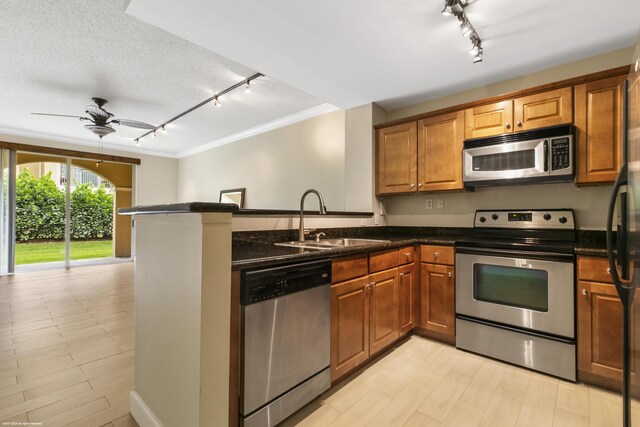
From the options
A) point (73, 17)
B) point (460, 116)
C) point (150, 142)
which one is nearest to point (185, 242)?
point (73, 17)

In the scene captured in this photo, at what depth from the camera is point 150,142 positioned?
630 centimetres

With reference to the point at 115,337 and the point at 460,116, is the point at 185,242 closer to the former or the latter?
the point at 115,337

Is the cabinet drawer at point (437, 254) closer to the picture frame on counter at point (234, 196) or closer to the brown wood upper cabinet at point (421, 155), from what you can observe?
the brown wood upper cabinet at point (421, 155)

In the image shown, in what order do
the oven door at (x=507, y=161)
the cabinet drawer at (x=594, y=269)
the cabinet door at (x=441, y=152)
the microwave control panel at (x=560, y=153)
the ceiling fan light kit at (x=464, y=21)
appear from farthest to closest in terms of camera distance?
the cabinet door at (x=441, y=152) < the oven door at (x=507, y=161) < the microwave control panel at (x=560, y=153) < the cabinet drawer at (x=594, y=269) < the ceiling fan light kit at (x=464, y=21)


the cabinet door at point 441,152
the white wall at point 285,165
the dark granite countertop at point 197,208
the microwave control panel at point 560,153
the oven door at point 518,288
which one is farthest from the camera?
the white wall at point 285,165

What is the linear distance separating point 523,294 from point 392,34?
2.17 metres

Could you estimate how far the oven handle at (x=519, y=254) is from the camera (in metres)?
1.99

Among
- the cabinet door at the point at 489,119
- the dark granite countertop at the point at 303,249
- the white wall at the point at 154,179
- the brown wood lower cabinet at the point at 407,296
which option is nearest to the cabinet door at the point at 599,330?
the dark granite countertop at the point at 303,249

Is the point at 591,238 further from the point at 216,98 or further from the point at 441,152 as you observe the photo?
the point at 216,98

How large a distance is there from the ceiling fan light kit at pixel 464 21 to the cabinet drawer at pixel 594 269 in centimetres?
162

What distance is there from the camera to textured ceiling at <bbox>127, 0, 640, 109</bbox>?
1864 millimetres

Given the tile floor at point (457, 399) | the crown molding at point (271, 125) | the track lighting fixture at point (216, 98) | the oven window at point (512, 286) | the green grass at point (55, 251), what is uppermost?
the track lighting fixture at point (216, 98)

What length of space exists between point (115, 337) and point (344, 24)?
3216 mm

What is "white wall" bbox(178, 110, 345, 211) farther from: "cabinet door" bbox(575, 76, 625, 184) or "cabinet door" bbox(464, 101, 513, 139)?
"cabinet door" bbox(575, 76, 625, 184)
